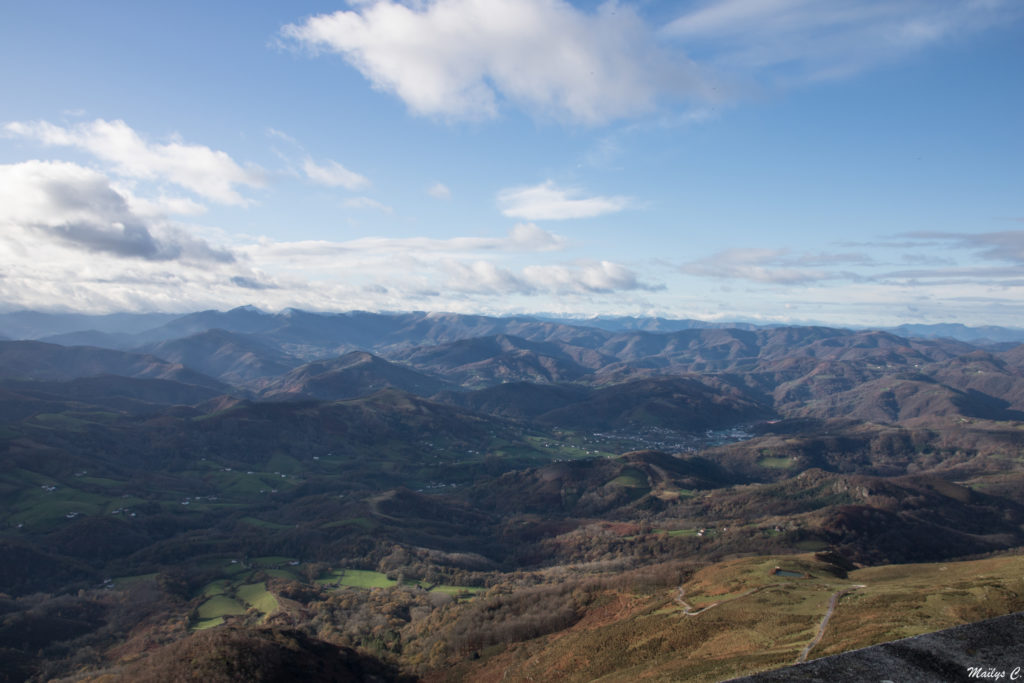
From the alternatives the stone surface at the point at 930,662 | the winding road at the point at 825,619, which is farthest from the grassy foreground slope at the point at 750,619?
the stone surface at the point at 930,662

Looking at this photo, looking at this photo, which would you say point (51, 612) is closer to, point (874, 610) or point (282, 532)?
point (282, 532)

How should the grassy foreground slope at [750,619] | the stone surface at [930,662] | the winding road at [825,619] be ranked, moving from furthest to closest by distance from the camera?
the grassy foreground slope at [750,619]
the winding road at [825,619]
the stone surface at [930,662]

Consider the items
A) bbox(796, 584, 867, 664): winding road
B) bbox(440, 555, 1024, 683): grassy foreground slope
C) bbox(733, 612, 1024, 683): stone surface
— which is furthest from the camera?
bbox(440, 555, 1024, 683): grassy foreground slope

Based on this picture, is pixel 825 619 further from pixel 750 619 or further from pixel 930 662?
pixel 930 662

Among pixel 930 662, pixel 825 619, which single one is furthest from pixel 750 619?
pixel 930 662

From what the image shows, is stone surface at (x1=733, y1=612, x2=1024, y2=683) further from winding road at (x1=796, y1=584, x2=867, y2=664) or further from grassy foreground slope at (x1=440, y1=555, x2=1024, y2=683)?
grassy foreground slope at (x1=440, y1=555, x2=1024, y2=683)

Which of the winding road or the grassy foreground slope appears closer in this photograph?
the winding road

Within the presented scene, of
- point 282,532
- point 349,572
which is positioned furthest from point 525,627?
point 282,532

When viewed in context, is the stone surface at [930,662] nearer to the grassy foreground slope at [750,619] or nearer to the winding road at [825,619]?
the winding road at [825,619]

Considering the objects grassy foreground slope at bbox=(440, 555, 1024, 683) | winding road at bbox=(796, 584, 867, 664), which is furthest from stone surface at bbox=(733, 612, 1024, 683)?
grassy foreground slope at bbox=(440, 555, 1024, 683)

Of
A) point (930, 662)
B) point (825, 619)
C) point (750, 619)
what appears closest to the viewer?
point (930, 662)
